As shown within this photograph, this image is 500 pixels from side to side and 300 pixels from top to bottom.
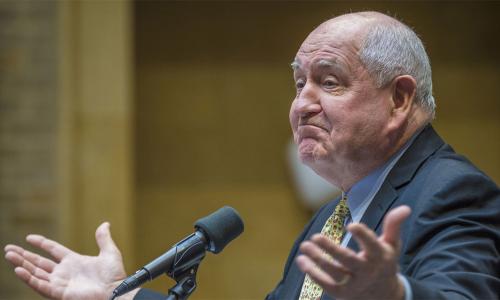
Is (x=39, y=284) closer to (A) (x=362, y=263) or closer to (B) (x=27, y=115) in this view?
(A) (x=362, y=263)

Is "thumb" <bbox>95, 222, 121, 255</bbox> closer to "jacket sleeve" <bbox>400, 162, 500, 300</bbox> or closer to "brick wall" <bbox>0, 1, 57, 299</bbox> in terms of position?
"jacket sleeve" <bbox>400, 162, 500, 300</bbox>

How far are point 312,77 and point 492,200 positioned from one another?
2.42 feet

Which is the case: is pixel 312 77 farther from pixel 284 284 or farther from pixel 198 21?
pixel 198 21

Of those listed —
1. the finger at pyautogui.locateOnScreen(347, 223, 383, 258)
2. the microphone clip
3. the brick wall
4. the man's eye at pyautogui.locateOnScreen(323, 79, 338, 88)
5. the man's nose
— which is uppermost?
the man's eye at pyautogui.locateOnScreen(323, 79, 338, 88)

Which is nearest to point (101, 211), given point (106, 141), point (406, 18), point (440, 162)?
point (106, 141)

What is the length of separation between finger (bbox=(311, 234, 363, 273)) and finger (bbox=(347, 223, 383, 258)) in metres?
0.03

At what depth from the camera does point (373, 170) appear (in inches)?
108

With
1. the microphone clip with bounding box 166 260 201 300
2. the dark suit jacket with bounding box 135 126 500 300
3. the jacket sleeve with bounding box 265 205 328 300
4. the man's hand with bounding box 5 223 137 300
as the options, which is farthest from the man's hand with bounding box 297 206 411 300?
the man's hand with bounding box 5 223 137 300

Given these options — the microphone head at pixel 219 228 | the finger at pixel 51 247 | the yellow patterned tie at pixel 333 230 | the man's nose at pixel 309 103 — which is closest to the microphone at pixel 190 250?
the microphone head at pixel 219 228

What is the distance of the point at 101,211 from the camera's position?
6.23 m

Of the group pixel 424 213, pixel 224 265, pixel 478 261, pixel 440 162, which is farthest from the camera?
pixel 224 265

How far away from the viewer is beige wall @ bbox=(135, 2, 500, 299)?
265 inches

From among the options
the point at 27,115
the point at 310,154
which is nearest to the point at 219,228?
the point at 310,154

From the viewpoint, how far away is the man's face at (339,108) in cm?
271
